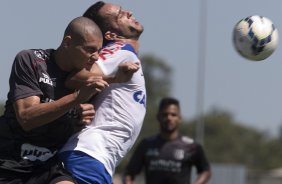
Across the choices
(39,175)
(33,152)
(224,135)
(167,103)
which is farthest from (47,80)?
(224,135)

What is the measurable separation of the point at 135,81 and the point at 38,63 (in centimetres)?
75

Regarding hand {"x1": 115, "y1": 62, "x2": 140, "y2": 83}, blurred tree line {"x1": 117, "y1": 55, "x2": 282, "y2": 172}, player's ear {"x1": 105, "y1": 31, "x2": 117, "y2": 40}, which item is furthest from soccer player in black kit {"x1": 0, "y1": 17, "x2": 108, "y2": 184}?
blurred tree line {"x1": 117, "y1": 55, "x2": 282, "y2": 172}

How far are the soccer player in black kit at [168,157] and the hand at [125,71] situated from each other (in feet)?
16.1

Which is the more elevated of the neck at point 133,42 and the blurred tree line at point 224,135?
the neck at point 133,42

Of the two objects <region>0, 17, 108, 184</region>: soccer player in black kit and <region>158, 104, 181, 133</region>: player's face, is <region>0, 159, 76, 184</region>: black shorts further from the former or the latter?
<region>158, 104, 181, 133</region>: player's face

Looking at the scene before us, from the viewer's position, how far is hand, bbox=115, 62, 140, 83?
20.5 feet

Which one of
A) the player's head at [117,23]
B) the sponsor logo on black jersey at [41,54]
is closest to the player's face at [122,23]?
the player's head at [117,23]

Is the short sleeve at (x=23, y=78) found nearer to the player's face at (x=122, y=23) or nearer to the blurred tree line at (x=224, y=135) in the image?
the player's face at (x=122, y=23)

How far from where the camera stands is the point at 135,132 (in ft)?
21.4

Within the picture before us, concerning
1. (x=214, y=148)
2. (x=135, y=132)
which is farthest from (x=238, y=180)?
(x=214, y=148)

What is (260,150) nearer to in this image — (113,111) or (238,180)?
(238,180)

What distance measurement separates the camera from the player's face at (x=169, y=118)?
11289mm

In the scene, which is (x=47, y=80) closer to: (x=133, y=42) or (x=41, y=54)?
(x=41, y=54)

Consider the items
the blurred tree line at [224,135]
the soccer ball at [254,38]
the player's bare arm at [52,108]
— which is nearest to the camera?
the player's bare arm at [52,108]
